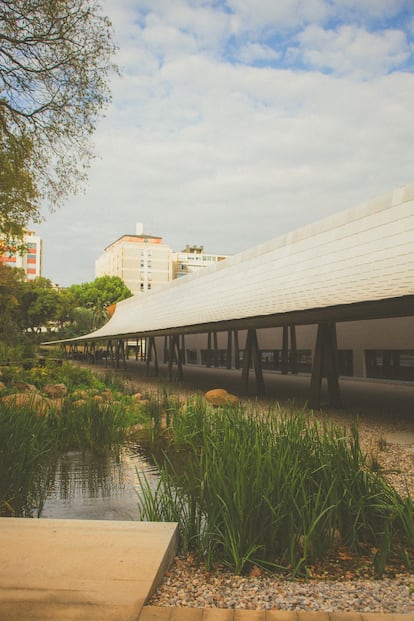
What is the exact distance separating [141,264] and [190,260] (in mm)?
19105

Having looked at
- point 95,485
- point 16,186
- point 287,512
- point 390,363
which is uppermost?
point 16,186

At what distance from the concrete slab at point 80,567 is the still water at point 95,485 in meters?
0.92

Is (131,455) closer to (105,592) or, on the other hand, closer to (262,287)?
(105,592)

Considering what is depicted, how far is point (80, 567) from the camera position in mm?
2775

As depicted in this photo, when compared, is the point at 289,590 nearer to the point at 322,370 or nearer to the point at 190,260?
the point at 322,370

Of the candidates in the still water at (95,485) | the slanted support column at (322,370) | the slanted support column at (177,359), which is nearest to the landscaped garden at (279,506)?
the still water at (95,485)

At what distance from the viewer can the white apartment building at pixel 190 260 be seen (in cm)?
11138

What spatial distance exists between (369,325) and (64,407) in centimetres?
1447

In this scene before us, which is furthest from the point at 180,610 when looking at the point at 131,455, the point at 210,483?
the point at 131,455

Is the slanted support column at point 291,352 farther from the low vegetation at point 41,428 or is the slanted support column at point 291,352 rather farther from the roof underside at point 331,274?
the low vegetation at point 41,428

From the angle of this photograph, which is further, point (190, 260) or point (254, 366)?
point (190, 260)

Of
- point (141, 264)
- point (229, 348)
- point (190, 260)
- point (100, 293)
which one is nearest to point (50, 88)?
point (229, 348)

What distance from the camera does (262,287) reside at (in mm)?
15859

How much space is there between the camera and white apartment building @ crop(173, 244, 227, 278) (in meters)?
111
